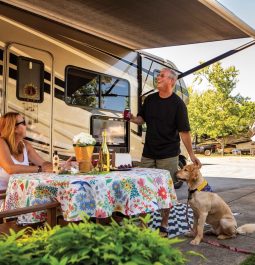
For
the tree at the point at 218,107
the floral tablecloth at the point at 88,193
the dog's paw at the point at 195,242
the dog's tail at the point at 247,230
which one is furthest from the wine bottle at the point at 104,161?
the tree at the point at 218,107

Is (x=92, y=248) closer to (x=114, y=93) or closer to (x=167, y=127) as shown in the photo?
(x=167, y=127)

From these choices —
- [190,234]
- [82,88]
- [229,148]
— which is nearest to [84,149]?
[190,234]

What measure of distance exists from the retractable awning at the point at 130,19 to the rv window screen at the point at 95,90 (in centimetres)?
63

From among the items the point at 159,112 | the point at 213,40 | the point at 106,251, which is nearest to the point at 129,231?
the point at 106,251

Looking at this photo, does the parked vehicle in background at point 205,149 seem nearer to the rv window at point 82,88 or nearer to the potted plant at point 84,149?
the rv window at point 82,88

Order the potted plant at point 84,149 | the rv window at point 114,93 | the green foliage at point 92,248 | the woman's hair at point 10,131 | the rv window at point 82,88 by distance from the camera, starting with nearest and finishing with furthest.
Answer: the green foliage at point 92,248 < the potted plant at point 84,149 < the woman's hair at point 10,131 < the rv window at point 82,88 < the rv window at point 114,93

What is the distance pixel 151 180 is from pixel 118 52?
4.50 m

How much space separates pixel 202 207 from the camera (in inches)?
147

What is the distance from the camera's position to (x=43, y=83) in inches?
223

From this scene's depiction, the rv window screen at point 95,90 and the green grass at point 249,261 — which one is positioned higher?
the rv window screen at point 95,90

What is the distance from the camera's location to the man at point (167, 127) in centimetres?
399

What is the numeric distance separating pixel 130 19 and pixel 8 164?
3.74 meters

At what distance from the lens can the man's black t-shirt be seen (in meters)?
4.00

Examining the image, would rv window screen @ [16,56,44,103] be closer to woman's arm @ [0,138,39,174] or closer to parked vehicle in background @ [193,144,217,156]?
woman's arm @ [0,138,39,174]
